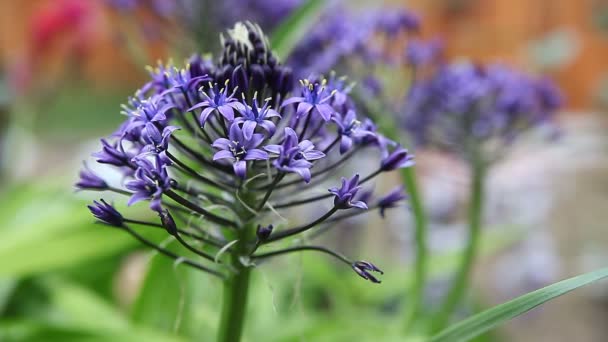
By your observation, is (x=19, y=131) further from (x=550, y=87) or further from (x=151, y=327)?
(x=550, y=87)

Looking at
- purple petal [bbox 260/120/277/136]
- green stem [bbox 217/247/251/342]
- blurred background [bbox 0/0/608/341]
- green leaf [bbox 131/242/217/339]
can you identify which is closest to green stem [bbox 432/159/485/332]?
blurred background [bbox 0/0/608/341]

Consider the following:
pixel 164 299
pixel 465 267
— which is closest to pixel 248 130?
pixel 164 299

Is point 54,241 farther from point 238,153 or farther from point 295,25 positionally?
point 238,153

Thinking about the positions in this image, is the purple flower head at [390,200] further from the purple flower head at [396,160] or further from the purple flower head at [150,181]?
the purple flower head at [150,181]

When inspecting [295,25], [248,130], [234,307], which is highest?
[295,25]

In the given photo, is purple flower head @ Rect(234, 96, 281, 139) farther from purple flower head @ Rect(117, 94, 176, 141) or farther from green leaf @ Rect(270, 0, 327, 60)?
green leaf @ Rect(270, 0, 327, 60)
